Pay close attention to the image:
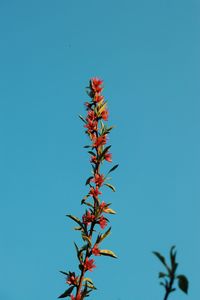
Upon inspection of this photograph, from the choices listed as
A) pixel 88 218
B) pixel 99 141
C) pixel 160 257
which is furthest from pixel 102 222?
pixel 160 257

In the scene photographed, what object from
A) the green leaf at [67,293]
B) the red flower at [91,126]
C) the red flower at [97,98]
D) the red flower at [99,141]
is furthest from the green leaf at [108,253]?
the red flower at [97,98]

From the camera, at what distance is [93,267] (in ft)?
19.9

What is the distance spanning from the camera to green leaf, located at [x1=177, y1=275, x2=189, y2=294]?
4.85 feet

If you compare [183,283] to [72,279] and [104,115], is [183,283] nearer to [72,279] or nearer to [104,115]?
[72,279]

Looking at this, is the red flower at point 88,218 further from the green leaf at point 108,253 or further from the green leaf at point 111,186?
the green leaf at point 111,186

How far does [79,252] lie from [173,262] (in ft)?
15.7

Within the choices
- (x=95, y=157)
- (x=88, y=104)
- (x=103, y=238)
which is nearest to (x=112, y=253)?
(x=103, y=238)

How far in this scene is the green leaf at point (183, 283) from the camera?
1.48 meters

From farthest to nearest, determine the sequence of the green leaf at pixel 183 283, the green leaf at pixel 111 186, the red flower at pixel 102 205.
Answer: the green leaf at pixel 111 186 < the red flower at pixel 102 205 < the green leaf at pixel 183 283

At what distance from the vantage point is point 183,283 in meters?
1.50

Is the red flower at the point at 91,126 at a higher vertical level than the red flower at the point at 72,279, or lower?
higher

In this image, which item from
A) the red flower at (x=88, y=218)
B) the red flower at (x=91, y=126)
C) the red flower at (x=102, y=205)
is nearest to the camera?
the red flower at (x=88, y=218)

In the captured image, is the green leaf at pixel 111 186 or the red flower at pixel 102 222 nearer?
the red flower at pixel 102 222

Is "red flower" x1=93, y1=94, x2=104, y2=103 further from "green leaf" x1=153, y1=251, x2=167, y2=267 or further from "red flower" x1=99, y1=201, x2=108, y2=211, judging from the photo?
"green leaf" x1=153, y1=251, x2=167, y2=267
